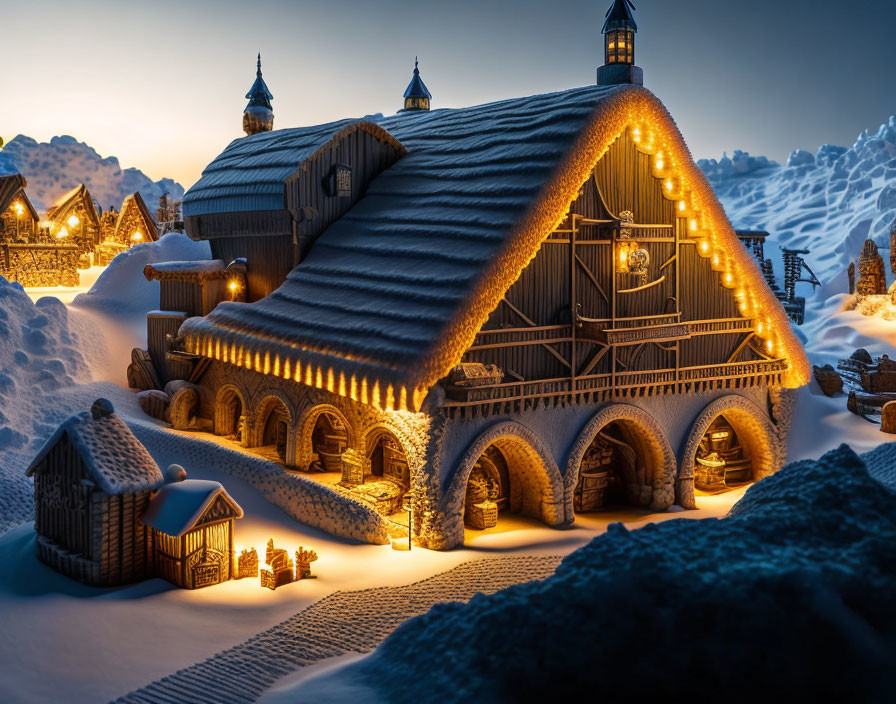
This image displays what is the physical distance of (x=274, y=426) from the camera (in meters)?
23.6

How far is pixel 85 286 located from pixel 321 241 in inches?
874

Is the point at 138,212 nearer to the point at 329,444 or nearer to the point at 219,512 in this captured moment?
the point at 329,444

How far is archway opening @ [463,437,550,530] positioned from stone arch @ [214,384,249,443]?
25.8 ft

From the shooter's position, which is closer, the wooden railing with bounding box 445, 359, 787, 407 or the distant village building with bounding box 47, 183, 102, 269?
the wooden railing with bounding box 445, 359, 787, 407

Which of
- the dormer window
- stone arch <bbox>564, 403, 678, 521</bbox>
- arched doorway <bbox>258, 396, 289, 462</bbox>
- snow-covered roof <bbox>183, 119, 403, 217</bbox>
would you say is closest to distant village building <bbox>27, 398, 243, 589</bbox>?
arched doorway <bbox>258, 396, 289, 462</bbox>

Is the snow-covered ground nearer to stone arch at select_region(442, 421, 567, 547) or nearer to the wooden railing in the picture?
stone arch at select_region(442, 421, 567, 547)

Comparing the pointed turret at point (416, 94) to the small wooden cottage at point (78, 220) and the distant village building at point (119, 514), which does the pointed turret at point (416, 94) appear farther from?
the distant village building at point (119, 514)

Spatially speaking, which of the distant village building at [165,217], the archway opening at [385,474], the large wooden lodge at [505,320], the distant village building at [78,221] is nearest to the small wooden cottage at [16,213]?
the distant village building at [78,221]

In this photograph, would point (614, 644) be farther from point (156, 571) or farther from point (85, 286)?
point (85, 286)

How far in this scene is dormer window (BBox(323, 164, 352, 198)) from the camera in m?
24.0

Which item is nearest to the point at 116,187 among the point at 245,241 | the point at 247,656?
the point at 245,241

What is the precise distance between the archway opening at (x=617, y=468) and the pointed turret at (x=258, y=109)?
64.3 ft

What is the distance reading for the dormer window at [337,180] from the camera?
2398 cm

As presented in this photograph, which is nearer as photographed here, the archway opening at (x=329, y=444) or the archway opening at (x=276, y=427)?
the archway opening at (x=329, y=444)
